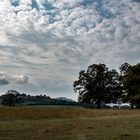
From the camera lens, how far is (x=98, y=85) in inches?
5157

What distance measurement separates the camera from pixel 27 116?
57125 millimetres

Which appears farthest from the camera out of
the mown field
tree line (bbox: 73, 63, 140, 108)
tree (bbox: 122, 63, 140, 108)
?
tree line (bbox: 73, 63, 140, 108)

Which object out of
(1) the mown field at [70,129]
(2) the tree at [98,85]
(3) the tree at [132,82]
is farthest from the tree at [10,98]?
(1) the mown field at [70,129]

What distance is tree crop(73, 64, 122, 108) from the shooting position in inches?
5069

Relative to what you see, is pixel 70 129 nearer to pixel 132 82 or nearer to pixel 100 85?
pixel 132 82

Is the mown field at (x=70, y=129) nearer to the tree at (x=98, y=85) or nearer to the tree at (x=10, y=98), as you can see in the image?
the tree at (x=98, y=85)

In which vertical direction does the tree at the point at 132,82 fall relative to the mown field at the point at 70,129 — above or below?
above

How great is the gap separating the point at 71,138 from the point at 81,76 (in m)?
106

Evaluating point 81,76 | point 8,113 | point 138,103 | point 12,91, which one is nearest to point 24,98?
point 12,91

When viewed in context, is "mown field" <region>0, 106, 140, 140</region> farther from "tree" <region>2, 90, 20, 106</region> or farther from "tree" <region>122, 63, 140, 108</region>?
"tree" <region>2, 90, 20, 106</region>

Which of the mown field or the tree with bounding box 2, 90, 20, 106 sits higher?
the tree with bounding box 2, 90, 20, 106

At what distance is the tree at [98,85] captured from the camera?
12875 centimetres

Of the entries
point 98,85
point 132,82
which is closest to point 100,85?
point 98,85

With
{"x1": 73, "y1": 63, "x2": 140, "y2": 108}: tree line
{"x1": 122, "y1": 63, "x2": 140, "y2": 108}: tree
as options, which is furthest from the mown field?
{"x1": 73, "y1": 63, "x2": 140, "y2": 108}: tree line
